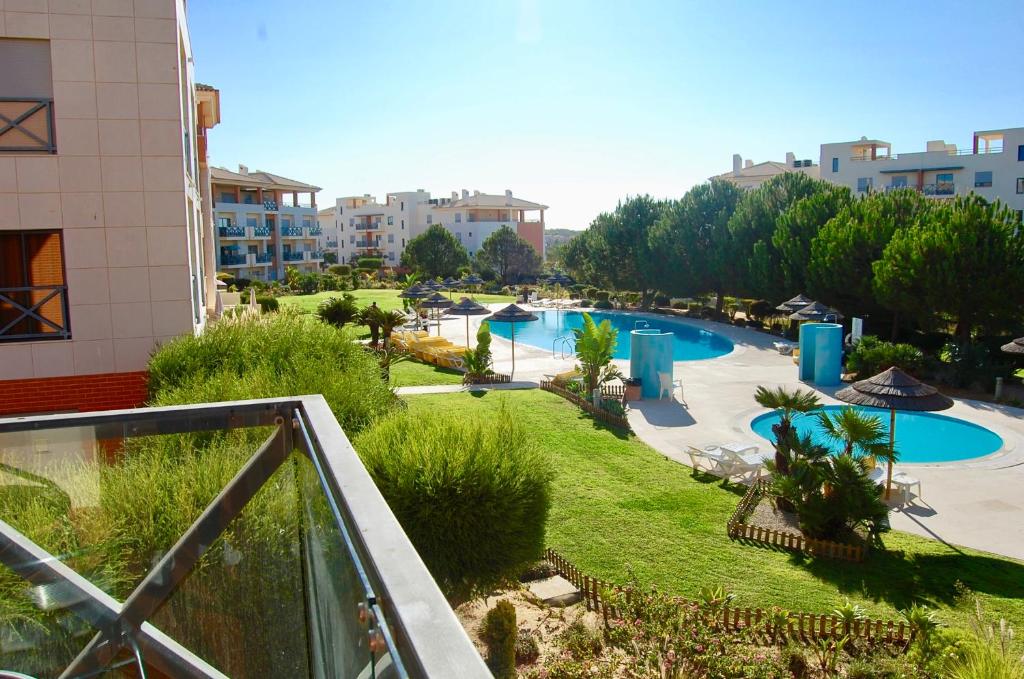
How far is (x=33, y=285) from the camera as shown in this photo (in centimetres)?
1191

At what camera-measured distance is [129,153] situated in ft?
39.3

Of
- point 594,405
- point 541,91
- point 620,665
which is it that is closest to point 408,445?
point 620,665

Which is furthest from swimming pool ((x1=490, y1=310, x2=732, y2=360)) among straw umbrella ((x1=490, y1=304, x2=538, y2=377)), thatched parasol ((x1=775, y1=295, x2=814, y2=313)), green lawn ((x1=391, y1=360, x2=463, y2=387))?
green lawn ((x1=391, y1=360, x2=463, y2=387))

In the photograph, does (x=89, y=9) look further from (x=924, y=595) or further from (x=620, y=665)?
(x=924, y=595)

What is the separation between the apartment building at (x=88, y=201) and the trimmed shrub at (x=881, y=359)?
21.5m

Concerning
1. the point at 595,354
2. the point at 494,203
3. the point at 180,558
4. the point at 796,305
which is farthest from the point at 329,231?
the point at 180,558

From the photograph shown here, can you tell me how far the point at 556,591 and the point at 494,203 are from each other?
90.4m

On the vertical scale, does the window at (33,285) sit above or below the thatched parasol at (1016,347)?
above

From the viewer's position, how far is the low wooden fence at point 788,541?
1265 cm

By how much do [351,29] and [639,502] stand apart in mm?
15612

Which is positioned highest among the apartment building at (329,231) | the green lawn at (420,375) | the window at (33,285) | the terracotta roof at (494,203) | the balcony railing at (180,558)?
the terracotta roof at (494,203)

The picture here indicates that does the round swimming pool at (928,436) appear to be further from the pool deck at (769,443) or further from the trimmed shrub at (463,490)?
the trimmed shrub at (463,490)

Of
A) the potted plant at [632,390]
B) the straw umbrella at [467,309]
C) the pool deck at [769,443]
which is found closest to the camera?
the pool deck at [769,443]

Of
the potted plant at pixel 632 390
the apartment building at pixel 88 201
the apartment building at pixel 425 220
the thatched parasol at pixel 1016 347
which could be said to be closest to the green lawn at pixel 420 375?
the potted plant at pixel 632 390
